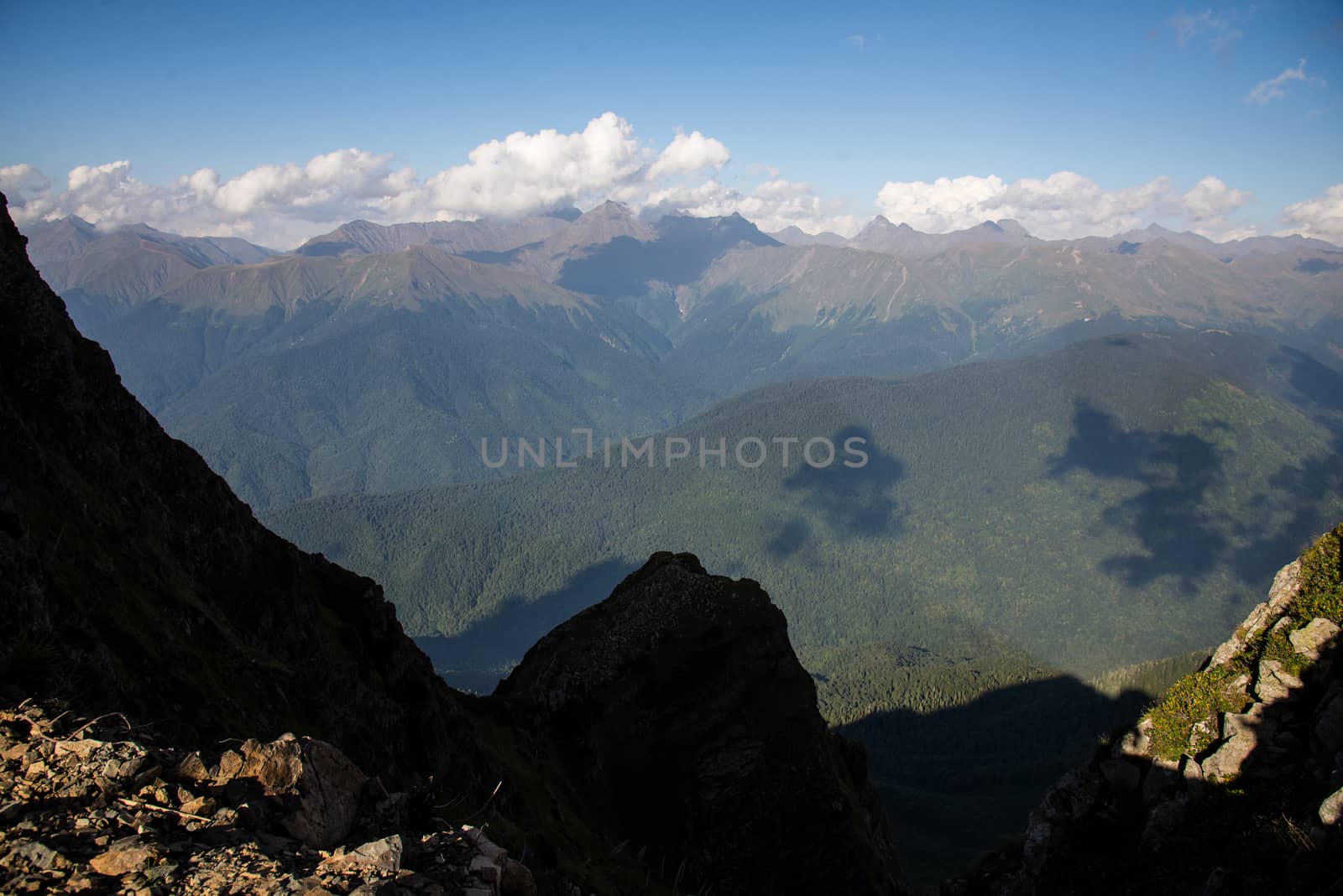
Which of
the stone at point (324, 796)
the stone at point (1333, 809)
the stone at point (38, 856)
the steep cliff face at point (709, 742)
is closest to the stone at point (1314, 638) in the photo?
the stone at point (1333, 809)

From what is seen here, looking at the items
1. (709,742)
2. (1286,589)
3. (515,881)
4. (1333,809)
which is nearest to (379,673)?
(709,742)

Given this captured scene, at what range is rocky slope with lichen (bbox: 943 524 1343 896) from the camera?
84.7 ft

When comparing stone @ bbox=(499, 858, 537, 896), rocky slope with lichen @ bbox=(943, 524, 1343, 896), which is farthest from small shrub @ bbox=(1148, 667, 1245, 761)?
stone @ bbox=(499, 858, 537, 896)

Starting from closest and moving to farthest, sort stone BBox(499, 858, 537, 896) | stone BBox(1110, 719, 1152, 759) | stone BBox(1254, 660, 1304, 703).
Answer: stone BBox(499, 858, 537, 896)
stone BBox(1254, 660, 1304, 703)
stone BBox(1110, 719, 1152, 759)

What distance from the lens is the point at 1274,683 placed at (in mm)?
32438

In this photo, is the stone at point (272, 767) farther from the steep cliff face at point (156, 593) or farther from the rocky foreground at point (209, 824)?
the steep cliff face at point (156, 593)

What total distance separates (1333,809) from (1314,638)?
11.8 metres

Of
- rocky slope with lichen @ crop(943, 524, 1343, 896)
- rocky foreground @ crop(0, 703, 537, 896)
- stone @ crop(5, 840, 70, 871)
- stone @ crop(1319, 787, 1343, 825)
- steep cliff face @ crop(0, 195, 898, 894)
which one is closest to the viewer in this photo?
stone @ crop(5, 840, 70, 871)

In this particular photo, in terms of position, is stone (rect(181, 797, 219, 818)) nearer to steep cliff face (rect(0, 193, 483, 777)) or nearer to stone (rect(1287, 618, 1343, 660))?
steep cliff face (rect(0, 193, 483, 777))

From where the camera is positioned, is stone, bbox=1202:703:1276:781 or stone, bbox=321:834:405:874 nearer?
stone, bbox=321:834:405:874

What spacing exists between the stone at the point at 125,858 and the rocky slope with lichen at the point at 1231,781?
29516mm

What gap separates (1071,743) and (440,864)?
19073 centimetres

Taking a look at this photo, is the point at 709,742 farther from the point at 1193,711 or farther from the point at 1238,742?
the point at 1238,742

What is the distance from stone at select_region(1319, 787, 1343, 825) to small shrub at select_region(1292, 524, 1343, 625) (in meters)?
11.7
